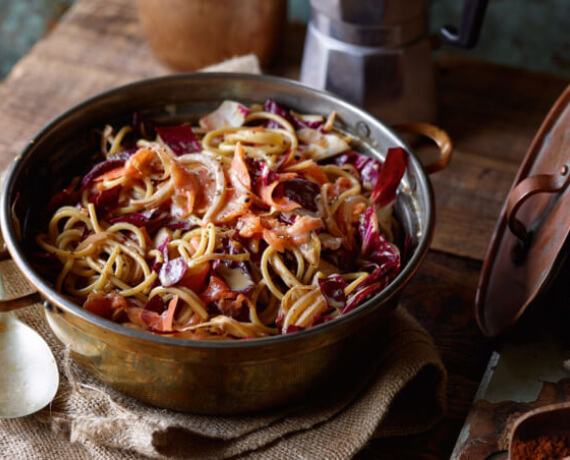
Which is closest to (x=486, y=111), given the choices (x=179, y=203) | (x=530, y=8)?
(x=530, y=8)

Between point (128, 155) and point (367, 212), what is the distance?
23.4 inches

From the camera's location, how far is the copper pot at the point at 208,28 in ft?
7.67

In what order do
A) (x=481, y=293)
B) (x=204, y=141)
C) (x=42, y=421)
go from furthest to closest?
1. (x=204, y=141)
2. (x=481, y=293)
3. (x=42, y=421)

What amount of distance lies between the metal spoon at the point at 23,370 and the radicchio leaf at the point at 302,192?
24.7 inches

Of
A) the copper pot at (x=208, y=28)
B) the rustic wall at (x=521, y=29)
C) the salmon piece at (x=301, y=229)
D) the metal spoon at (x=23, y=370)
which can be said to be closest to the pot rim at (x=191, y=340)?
the metal spoon at (x=23, y=370)

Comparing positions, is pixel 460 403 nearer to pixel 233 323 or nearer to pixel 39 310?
pixel 233 323

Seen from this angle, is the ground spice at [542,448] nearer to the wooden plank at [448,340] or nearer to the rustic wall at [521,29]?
the wooden plank at [448,340]

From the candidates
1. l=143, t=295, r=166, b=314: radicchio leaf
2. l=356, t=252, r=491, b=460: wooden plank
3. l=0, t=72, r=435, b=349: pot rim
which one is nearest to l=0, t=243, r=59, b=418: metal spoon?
l=0, t=72, r=435, b=349: pot rim

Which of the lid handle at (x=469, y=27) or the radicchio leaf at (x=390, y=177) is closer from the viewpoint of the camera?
the radicchio leaf at (x=390, y=177)

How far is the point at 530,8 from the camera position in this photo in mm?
2645

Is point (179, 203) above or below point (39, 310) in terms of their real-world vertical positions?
above

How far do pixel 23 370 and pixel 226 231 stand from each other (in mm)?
528

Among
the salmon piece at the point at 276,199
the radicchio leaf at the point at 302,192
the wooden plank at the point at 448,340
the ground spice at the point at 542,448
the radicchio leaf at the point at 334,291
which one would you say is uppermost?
the salmon piece at the point at 276,199

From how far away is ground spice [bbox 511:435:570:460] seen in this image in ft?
4.43
